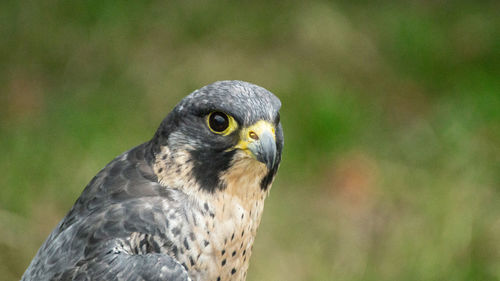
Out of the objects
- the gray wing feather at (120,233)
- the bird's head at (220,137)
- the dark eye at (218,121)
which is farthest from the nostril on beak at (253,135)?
the gray wing feather at (120,233)

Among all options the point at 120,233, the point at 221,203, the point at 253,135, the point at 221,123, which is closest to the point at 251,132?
the point at 253,135

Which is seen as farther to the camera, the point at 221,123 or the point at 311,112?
the point at 311,112

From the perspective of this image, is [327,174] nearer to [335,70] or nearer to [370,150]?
[370,150]

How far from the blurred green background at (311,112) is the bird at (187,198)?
7.57 ft

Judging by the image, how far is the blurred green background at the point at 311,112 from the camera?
524 cm

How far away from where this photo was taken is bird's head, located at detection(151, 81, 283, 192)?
269 centimetres

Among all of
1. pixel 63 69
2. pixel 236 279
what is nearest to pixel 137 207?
pixel 236 279

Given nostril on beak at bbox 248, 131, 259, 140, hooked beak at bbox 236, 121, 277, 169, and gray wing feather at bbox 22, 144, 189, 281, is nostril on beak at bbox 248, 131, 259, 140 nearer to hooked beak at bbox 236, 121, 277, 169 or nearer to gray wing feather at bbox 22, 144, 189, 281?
hooked beak at bbox 236, 121, 277, 169

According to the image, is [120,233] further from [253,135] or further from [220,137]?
[253,135]

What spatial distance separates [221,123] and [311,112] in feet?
11.0

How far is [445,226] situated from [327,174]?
113cm

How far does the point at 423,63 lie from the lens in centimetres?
664

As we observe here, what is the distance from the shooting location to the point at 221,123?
273 cm

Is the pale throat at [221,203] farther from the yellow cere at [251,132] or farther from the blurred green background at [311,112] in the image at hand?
the blurred green background at [311,112]
